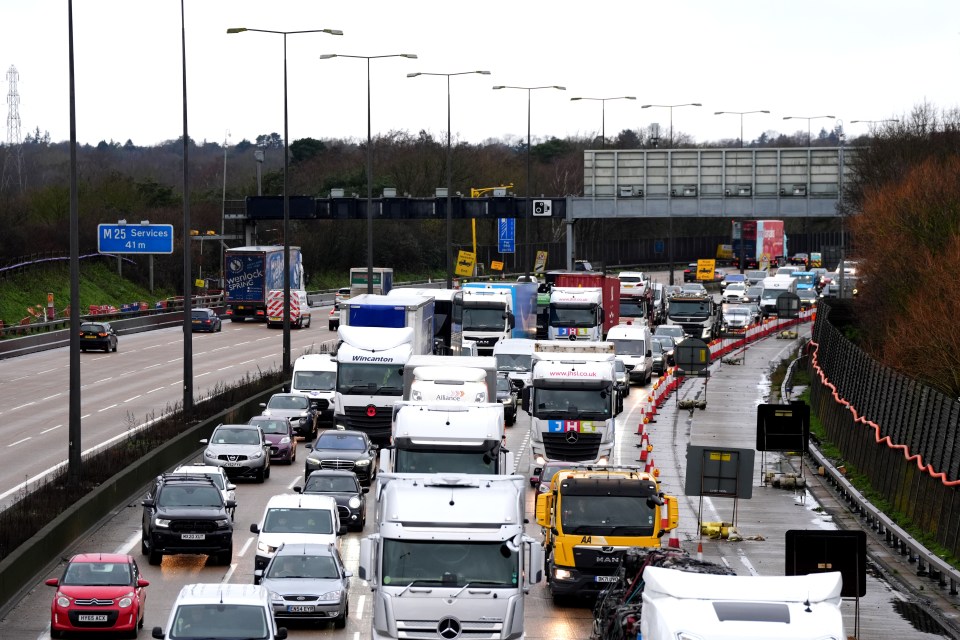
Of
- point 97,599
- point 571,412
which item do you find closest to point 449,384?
point 571,412

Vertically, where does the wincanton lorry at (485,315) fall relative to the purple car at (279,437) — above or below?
above

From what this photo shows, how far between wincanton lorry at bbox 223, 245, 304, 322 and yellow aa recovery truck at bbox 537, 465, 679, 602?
61371 millimetres

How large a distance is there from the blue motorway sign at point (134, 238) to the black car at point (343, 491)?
47.1 metres

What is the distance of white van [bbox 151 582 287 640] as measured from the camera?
19094 millimetres

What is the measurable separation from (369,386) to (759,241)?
113325mm

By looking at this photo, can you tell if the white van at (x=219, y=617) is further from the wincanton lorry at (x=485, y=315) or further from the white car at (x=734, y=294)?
the white car at (x=734, y=294)

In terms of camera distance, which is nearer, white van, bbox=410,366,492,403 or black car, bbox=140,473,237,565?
black car, bbox=140,473,237,565

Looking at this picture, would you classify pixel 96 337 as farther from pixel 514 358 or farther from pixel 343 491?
pixel 343 491

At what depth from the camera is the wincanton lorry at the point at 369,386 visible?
4153cm

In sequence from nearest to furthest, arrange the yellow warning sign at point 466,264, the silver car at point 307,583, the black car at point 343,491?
1. the silver car at point 307,583
2. the black car at point 343,491
3. the yellow warning sign at point 466,264

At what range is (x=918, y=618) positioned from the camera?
1014 inches

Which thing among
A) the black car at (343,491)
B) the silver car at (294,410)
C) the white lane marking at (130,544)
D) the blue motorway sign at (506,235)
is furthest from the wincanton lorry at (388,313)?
the blue motorway sign at (506,235)

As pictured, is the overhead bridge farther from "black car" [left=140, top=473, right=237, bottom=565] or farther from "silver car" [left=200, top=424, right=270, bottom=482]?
"black car" [left=140, top=473, right=237, bottom=565]

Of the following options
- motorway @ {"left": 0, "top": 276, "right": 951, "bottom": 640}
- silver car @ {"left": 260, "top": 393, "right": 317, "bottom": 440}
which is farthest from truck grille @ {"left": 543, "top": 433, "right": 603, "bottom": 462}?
silver car @ {"left": 260, "top": 393, "right": 317, "bottom": 440}
